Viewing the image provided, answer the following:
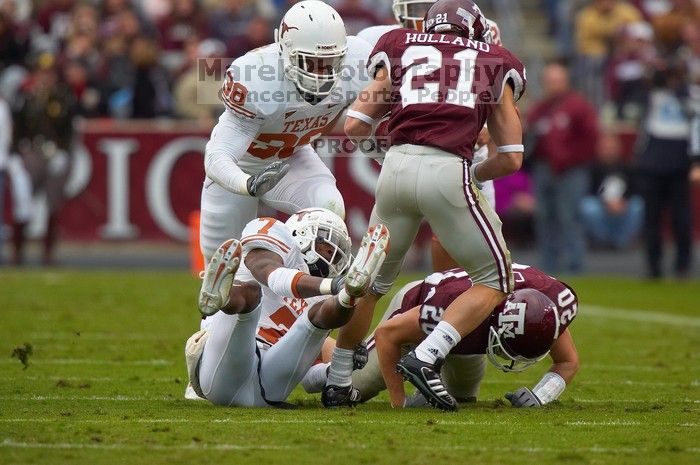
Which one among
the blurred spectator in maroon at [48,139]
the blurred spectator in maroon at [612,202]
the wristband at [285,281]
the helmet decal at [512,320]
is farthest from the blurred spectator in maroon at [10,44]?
the helmet decal at [512,320]

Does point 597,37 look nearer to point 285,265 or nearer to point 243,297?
point 285,265

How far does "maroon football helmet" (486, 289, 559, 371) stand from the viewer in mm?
5582

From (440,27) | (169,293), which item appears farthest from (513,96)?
(169,293)

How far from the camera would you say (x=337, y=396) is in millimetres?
5871

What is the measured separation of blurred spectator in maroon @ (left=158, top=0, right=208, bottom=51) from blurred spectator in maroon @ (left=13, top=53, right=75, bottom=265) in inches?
98.3

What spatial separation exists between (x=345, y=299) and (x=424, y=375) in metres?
0.46

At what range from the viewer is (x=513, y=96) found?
5820 mm

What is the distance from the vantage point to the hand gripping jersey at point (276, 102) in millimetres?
6320

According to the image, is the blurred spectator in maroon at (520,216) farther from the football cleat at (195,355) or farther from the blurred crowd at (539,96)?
the football cleat at (195,355)

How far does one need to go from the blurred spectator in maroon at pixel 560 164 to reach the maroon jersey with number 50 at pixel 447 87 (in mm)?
7048

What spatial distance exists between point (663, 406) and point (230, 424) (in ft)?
6.42

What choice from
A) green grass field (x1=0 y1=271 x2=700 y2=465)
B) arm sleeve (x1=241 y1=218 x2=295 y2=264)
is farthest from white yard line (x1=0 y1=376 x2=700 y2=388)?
arm sleeve (x1=241 y1=218 x2=295 y2=264)

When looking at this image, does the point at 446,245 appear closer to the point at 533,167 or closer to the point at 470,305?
the point at 470,305

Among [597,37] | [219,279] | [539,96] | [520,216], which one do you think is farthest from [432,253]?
[597,37]
